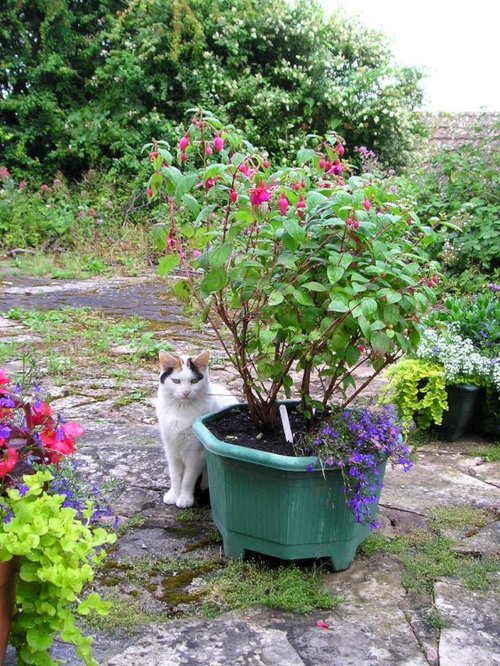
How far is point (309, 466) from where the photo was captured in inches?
90.8

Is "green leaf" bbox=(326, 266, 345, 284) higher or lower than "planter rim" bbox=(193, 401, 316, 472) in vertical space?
higher

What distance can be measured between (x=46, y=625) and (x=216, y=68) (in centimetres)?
1028

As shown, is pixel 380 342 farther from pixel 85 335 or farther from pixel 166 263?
pixel 85 335

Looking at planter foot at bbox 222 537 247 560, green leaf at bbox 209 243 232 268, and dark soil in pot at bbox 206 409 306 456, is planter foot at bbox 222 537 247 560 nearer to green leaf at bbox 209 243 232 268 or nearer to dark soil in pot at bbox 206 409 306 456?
dark soil in pot at bbox 206 409 306 456

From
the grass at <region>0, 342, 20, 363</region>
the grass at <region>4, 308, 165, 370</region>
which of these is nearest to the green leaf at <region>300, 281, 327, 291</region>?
the grass at <region>4, 308, 165, 370</region>

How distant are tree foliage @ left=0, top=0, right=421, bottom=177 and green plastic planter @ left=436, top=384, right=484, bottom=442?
24.2 feet

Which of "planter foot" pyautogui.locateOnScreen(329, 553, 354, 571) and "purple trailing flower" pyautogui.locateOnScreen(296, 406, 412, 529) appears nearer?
"purple trailing flower" pyautogui.locateOnScreen(296, 406, 412, 529)

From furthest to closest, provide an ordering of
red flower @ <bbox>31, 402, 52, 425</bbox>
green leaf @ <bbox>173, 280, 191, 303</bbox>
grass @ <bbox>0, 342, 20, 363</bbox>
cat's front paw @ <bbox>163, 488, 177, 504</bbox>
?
1. grass @ <bbox>0, 342, 20, 363</bbox>
2. cat's front paw @ <bbox>163, 488, 177, 504</bbox>
3. green leaf @ <bbox>173, 280, 191, 303</bbox>
4. red flower @ <bbox>31, 402, 52, 425</bbox>

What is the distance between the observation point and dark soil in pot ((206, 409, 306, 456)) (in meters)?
2.57

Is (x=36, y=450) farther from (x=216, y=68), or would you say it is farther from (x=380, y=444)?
(x=216, y=68)

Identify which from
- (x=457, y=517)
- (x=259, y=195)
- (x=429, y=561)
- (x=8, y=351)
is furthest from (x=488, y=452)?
(x=8, y=351)

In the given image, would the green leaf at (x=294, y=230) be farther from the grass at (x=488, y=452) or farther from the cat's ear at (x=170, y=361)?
the grass at (x=488, y=452)

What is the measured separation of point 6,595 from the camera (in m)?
1.56

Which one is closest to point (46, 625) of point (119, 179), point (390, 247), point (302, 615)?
point (302, 615)
